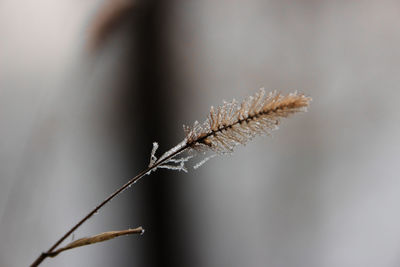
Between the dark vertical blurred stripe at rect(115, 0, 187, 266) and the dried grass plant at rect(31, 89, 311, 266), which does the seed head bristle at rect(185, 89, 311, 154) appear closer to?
the dried grass plant at rect(31, 89, 311, 266)

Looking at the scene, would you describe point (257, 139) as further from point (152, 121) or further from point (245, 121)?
point (245, 121)

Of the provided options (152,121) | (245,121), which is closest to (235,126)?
(245,121)

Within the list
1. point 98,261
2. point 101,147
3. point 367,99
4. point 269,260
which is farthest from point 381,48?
point 98,261

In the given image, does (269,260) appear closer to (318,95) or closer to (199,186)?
(199,186)

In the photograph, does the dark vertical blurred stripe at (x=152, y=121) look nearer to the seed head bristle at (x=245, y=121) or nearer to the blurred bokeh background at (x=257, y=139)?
the blurred bokeh background at (x=257, y=139)

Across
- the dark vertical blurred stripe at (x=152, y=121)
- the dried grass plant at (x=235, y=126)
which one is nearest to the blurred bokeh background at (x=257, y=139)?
the dark vertical blurred stripe at (x=152, y=121)
